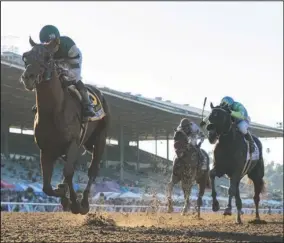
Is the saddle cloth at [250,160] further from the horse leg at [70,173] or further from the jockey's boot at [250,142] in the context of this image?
the horse leg at [70,173]

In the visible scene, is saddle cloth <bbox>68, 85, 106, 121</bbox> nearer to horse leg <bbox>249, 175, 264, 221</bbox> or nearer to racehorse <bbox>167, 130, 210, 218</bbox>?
racehorse <bbox>167, 130, 210, 218</bbox>

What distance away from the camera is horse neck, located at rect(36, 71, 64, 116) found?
644 cm

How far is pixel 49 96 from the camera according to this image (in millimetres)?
6508

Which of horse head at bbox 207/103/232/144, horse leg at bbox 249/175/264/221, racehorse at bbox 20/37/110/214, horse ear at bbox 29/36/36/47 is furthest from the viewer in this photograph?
horse leg at bbox 249/175/264/221

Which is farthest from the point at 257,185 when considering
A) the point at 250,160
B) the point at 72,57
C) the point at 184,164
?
the point at 72,57

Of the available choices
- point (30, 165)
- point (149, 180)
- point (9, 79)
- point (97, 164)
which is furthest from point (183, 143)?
point (30, 165)

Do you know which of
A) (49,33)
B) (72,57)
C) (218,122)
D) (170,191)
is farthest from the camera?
(170,191)

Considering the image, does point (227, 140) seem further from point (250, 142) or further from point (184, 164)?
point (184, 164)

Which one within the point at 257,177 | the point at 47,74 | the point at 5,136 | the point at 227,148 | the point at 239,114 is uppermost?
the point at 5,136

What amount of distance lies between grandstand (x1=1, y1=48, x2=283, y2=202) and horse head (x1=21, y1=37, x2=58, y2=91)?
838 inches

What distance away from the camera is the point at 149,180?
97.8ft

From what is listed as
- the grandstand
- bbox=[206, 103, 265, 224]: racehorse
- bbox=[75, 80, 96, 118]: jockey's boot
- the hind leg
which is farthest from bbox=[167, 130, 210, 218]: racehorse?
the grandstand

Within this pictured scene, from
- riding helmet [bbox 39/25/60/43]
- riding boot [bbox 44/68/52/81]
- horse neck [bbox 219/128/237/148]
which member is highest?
riding helmet [bbox 39/25/60/43]

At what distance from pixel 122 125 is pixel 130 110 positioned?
1122 mm
